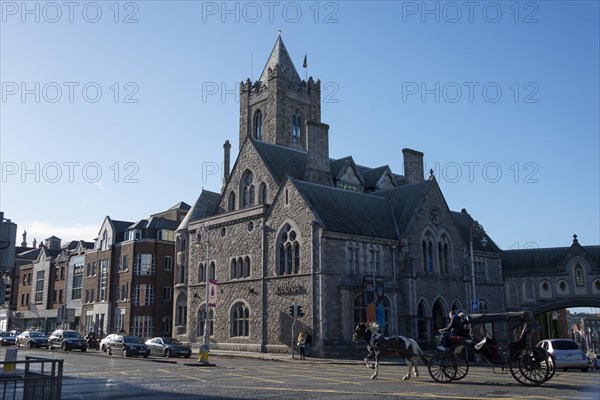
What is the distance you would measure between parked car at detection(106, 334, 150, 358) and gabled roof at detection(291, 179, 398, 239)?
13487 mm

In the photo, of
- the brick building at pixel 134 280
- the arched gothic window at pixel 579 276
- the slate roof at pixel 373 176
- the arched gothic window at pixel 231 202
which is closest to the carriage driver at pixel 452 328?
the arched gothic window at pixel 231 202

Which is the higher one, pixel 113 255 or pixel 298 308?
pixel 113 255

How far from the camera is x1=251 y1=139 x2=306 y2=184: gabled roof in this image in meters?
45.0

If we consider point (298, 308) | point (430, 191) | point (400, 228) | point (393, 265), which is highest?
point (430, 191)

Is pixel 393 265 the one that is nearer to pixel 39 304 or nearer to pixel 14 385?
pixel 14 385

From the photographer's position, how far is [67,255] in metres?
73.2

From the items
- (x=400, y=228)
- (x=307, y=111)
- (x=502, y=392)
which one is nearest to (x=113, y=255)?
(x=307, y=111)

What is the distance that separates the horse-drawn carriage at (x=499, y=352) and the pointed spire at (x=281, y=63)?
51.5 meters

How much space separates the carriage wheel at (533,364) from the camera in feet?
54.1

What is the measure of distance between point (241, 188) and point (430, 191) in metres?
14.5

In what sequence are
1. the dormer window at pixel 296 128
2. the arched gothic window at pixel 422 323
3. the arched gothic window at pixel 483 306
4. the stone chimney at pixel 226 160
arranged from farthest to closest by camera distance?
the dormer window at pixel 296 128
the stone chimney at pixel 226 160
the arched gothic window at pixel 483 306
the arched gothic window at pixel 422 323

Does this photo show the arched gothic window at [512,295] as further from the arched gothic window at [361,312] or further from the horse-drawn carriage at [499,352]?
the horse-drawn carriage at [499,352]

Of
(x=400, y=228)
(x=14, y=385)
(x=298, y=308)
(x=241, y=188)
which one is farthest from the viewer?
(x=241, y=188)

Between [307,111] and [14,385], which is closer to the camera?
[14,385]
